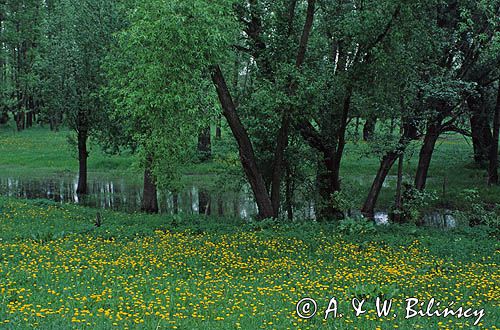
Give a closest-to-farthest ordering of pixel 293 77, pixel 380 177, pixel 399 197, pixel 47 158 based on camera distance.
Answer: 1. pixel 293 77
2. pixel 380 177
3. pixel 399 197
4. pixel 47 158

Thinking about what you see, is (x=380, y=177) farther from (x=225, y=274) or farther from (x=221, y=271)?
(x=225, y=274)

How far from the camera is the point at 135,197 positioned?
30703 millimetres

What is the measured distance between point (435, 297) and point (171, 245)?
696cm

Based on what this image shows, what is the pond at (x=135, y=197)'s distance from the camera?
2522 centimetres

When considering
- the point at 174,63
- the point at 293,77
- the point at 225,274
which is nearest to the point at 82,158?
the point at 293,77

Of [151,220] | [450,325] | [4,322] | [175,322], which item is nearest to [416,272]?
[450,325]

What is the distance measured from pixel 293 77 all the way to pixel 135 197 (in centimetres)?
1607

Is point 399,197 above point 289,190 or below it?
below

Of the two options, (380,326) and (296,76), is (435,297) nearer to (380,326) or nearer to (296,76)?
(380,326)

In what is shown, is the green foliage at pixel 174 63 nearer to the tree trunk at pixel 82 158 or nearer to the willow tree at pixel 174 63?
the willow tree at pixel 174 63

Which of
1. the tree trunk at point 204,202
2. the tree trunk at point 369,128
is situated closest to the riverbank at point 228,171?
the tree trunk at point 204,202

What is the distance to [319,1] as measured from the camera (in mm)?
19562

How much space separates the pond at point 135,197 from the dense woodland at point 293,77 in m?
2.88

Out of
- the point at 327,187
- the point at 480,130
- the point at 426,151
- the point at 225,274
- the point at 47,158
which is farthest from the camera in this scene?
the point at 47,158
